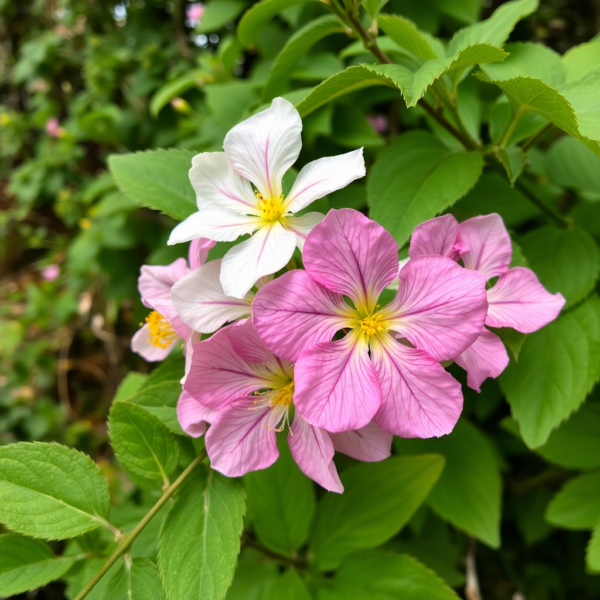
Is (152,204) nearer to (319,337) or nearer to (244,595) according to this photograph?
(319,337)

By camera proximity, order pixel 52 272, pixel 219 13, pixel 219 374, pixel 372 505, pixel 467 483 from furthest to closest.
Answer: pixel 52 272 < pixel 219 13 < pixel 467 483 < pixel 372 505 < pixel 219 374

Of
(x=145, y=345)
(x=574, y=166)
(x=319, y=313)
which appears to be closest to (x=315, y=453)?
(x=319, y=313)

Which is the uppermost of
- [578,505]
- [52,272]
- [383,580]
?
[383,580]

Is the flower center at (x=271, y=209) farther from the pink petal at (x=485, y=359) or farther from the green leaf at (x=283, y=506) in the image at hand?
the green leaf at (x=283, y=506)

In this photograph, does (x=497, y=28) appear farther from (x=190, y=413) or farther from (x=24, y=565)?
(x=24, y=565)

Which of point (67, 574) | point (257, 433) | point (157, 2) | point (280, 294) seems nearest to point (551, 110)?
point (280, 294)

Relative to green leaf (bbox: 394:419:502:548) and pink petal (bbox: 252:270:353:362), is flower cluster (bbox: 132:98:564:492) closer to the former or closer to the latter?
pink petal (bbox: 252:270:353:362)

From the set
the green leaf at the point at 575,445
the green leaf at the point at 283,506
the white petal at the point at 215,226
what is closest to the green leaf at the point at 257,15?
the white petal at the point at 215,226
